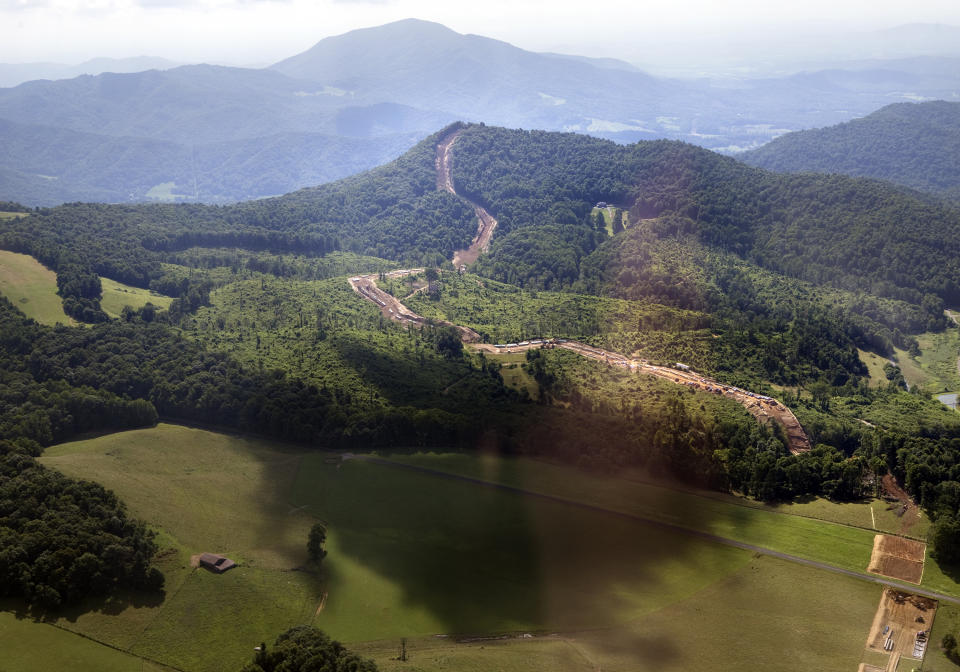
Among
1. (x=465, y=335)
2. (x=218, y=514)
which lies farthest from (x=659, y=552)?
(x=465, y=335)

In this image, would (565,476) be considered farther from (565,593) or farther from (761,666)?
(761,666)

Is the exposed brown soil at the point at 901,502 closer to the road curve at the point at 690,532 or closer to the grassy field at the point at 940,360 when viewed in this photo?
the road curve at the point at 690,532

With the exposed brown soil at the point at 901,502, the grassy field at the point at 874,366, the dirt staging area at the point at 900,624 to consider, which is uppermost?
the exposed brown soil at the point at 901,502

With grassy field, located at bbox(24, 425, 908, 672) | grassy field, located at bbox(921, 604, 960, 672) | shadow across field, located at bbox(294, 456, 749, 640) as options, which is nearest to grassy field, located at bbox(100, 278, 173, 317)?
grassy field, located at bbox(24, 425, 908, 672)

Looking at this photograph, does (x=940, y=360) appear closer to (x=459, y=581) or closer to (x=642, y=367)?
(x=642, y=367)

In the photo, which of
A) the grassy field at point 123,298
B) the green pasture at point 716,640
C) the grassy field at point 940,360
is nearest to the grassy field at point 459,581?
the green pasture at point 716,640

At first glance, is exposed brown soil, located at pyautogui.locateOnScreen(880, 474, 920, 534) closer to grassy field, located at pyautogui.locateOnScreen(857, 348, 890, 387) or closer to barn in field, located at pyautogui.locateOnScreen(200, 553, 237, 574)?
grassy field, located at pyautogui.locateOnScreen(857, 348, 890, 387)
